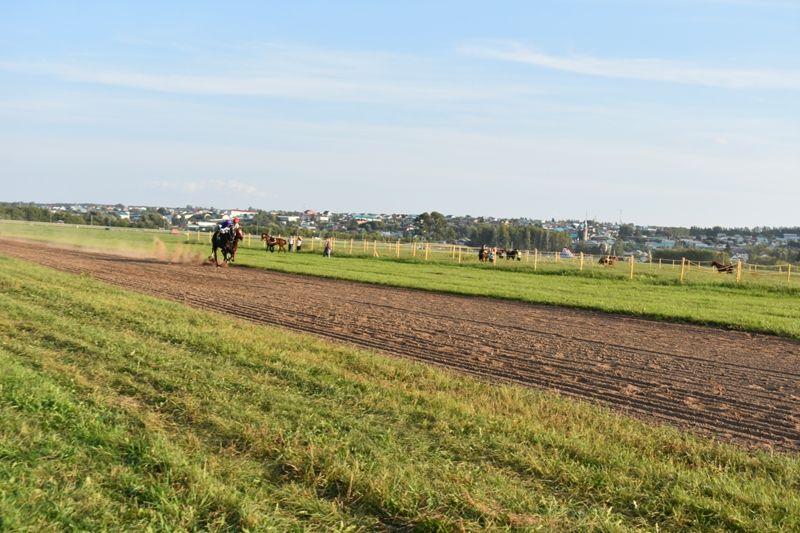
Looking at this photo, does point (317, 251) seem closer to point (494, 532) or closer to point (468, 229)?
point (494, 532)

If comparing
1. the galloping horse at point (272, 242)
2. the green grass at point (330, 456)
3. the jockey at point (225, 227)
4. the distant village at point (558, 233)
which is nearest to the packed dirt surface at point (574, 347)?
the green grass at point (330, 456)

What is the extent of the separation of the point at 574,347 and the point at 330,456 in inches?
382

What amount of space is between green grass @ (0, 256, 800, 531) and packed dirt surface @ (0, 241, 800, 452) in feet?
4.87

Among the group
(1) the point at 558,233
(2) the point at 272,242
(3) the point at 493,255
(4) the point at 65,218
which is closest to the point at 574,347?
(3) the point at 493,255

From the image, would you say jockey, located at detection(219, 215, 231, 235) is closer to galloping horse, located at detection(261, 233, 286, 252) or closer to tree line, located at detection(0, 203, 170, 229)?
galloping horse, located at detection(261, 233, 286, 252)

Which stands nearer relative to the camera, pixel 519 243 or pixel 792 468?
pixel 792 468

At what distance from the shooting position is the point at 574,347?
1542cm

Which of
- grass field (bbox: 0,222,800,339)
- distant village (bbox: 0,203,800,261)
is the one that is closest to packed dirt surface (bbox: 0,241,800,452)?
grass field (bbox: 0,222,800,339)

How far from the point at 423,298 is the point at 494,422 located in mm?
17470

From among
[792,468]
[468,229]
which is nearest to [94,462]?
[792,468]

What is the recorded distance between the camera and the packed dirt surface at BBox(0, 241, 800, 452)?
10297 millimetres

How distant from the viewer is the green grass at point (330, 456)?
17.9 feet

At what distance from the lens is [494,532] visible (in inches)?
204

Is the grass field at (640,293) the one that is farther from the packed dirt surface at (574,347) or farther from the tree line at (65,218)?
the tree line at (65,218)
